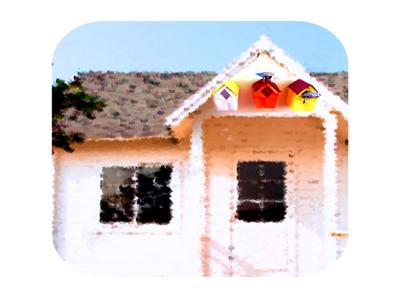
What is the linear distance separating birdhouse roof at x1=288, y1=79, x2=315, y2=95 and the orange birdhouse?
71mm

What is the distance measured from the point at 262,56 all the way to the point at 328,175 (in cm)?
70

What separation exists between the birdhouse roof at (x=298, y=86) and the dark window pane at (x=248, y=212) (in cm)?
65

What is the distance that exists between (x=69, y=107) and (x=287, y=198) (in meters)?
1.25

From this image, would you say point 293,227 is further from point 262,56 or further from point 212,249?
point 262,56

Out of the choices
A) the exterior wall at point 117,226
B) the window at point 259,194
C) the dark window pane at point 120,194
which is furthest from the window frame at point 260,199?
the dark window pane at point 120,194

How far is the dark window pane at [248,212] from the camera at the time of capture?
466cm

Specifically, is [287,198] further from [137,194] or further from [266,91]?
[137,194]

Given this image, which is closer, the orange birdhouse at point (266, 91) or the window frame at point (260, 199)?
the orange birdhouse at point (266, 91)

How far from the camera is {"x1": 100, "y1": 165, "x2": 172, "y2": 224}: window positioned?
4.68 meters

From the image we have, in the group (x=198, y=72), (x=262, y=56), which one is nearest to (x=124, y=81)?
(x=198, y=72)

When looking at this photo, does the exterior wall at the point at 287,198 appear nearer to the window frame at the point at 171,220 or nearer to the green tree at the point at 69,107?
the window frame at the point at 171,220

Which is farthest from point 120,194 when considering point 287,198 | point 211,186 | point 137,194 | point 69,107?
point 287,198

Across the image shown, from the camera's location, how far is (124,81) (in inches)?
175

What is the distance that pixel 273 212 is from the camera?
185 inches
